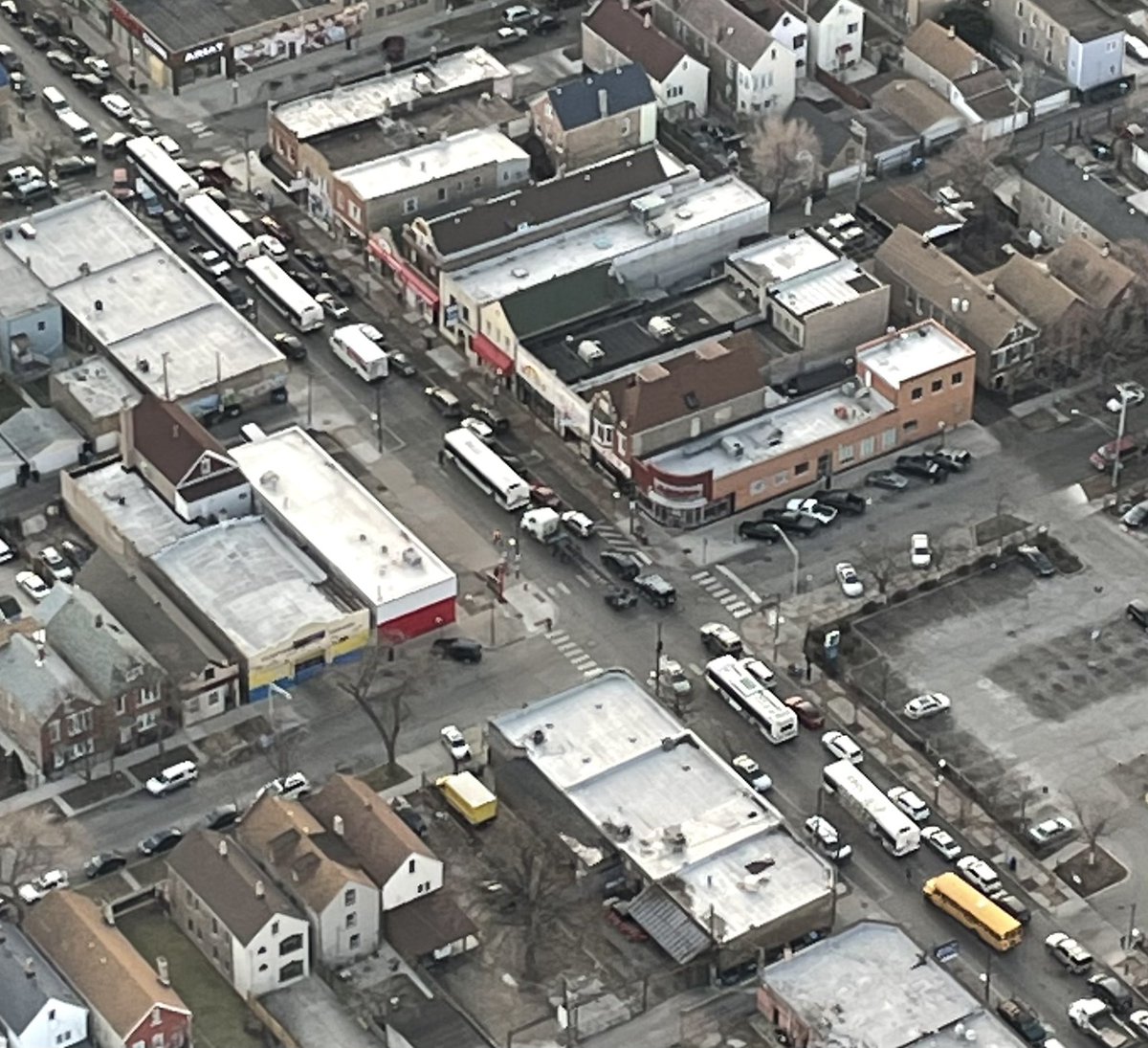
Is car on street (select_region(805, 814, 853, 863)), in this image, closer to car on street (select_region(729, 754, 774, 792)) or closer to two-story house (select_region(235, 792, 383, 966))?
car on street (select_region(729, 754, 774, 792))

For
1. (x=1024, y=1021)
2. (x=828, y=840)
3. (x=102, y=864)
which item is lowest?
(x=102, y=864)

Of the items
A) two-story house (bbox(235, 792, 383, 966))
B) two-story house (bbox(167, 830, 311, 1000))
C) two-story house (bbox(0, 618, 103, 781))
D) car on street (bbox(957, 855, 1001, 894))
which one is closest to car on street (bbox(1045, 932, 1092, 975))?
car on street (bbox(957, 855, 1001, 894))

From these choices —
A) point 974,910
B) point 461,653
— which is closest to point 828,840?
point 974,910

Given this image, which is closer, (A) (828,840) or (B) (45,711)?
(A) (828,840)

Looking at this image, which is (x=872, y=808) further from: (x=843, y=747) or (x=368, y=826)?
(x=368, y=826)

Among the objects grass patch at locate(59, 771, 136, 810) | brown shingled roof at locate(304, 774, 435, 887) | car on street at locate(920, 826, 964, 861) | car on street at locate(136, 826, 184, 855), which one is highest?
brown shingled roof at locate(304, 774, 435, 887)

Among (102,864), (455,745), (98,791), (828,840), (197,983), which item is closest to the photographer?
(197,983)

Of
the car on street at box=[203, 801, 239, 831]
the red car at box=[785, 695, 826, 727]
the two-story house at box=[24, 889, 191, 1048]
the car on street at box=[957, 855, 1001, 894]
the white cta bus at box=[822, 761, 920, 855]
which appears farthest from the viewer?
the red car at box=[785, 695, 826, 727]
